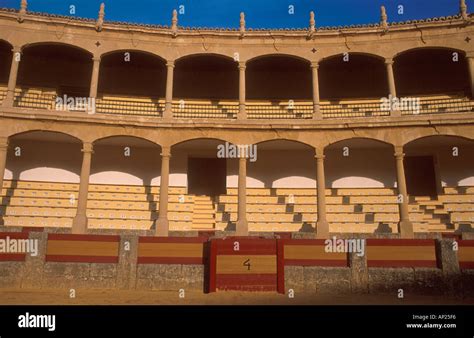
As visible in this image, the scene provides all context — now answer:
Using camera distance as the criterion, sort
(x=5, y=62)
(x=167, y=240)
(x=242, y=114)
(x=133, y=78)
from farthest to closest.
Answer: (x=133, y=78)
(x=5, y=62)
(x=242, y=114)
(x=167, y=240)

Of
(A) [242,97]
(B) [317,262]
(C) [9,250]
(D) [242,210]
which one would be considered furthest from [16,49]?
(B) [317,262]

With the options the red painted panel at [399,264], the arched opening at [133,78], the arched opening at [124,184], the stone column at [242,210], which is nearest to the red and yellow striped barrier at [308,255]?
the red painted panel at [399,264]

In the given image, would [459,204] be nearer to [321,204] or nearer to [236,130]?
[321,204]

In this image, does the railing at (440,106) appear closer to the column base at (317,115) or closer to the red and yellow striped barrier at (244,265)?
the column base at (317,115)

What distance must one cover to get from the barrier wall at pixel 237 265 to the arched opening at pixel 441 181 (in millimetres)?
8018

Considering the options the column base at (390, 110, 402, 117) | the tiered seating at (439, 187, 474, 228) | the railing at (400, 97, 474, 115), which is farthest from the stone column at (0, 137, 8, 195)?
the tiered seating at (439, 187, 474, 228)

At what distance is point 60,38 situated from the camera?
1744cm

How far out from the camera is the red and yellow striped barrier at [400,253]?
927cm

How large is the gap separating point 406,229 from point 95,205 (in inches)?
559

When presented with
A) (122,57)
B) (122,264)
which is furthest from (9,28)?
(122,264)

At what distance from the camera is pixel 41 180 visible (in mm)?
18078
